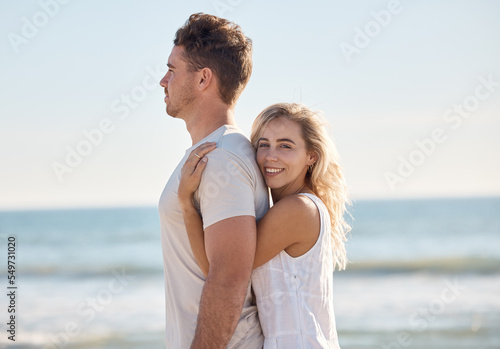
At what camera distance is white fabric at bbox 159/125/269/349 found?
7.71ft

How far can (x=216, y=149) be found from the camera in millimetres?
2449

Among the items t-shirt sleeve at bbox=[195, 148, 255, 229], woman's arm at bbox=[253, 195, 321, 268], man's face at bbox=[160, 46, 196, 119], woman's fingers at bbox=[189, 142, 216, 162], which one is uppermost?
man's face at bbox=[160, 46, 196, 119]

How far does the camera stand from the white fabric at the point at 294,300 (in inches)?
94.7

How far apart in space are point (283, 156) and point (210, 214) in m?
0.52

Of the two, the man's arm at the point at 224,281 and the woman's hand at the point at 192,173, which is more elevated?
the woman's hand at the point at 192,173

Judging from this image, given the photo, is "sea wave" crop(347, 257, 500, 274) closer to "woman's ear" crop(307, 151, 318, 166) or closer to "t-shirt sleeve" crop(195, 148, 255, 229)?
"woman's ear" crop(307, 151, 318, 166)

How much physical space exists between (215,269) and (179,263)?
11.0 inches

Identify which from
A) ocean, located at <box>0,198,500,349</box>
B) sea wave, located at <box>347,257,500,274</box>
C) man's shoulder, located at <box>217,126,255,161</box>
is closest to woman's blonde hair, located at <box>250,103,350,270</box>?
man's shoulder, located at <box>217,126,255,161</box>

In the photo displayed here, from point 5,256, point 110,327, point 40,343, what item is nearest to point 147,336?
point 110,327

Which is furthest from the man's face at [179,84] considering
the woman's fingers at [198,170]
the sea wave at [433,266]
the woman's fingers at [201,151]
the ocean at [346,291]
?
the sea wave at [433,266]

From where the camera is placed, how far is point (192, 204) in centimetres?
242

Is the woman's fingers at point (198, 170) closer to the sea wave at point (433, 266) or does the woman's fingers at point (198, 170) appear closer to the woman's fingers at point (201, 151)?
the woman's fingers at point (201, 151)

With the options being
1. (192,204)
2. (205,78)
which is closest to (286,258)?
(192,204)

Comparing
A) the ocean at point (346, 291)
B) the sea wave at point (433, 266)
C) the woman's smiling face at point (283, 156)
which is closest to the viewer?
the woman's smiling face at point (283, 156)
